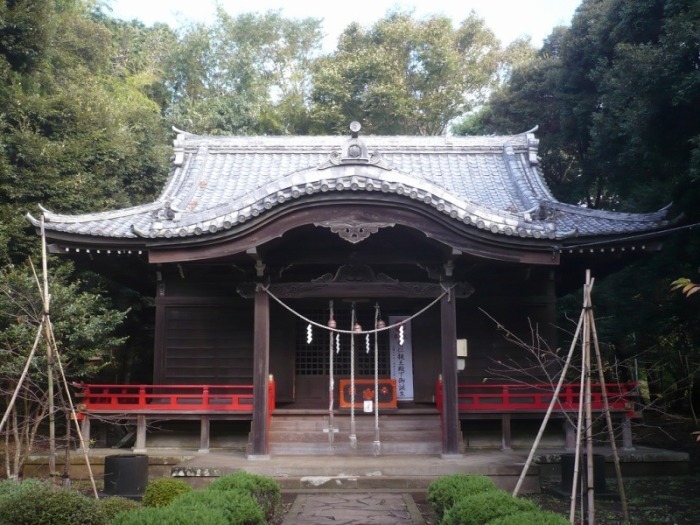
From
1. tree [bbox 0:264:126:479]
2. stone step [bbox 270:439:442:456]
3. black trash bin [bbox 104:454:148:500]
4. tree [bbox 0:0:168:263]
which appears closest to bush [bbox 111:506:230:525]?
black trash bin [bbox 104:454:148:500]

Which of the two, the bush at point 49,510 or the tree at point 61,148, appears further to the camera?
the tree at point 61,148

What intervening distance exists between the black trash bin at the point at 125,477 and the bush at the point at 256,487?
2.22 m

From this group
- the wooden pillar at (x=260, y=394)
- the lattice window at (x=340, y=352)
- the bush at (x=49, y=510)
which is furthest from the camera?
the lattice window at (x=340, y=352)

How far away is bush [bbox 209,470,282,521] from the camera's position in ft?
27.2

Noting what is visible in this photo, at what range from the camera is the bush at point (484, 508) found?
6.74 m

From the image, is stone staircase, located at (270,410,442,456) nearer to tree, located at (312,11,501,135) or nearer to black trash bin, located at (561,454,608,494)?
black trash bin, located at (561,454,608,494)

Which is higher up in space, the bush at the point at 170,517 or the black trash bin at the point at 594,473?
the bush at the point at 170,517

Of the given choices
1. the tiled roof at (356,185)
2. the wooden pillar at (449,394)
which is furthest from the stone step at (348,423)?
the tiled roof at (356,185)

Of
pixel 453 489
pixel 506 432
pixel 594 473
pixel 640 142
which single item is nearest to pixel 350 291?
pixel 506 432

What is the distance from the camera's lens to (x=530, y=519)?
6145 millimetres

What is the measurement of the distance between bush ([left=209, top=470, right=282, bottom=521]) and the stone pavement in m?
0.29

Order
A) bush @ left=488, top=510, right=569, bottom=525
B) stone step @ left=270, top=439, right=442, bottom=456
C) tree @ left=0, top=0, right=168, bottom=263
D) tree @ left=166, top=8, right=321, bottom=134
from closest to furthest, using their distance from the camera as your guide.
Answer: bush @ left=488, top=510, right=569, bottom=525 < stone step @ left=270, top=439, right=442, bottom=456 < tree @ left=0, top=0, right=168, bottom=263 < tree @ left=166, top=8, right=321, bottom=134

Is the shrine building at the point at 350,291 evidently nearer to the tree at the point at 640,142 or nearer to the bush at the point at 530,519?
the tree at the point at 640,142

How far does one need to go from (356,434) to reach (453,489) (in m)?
5.37
